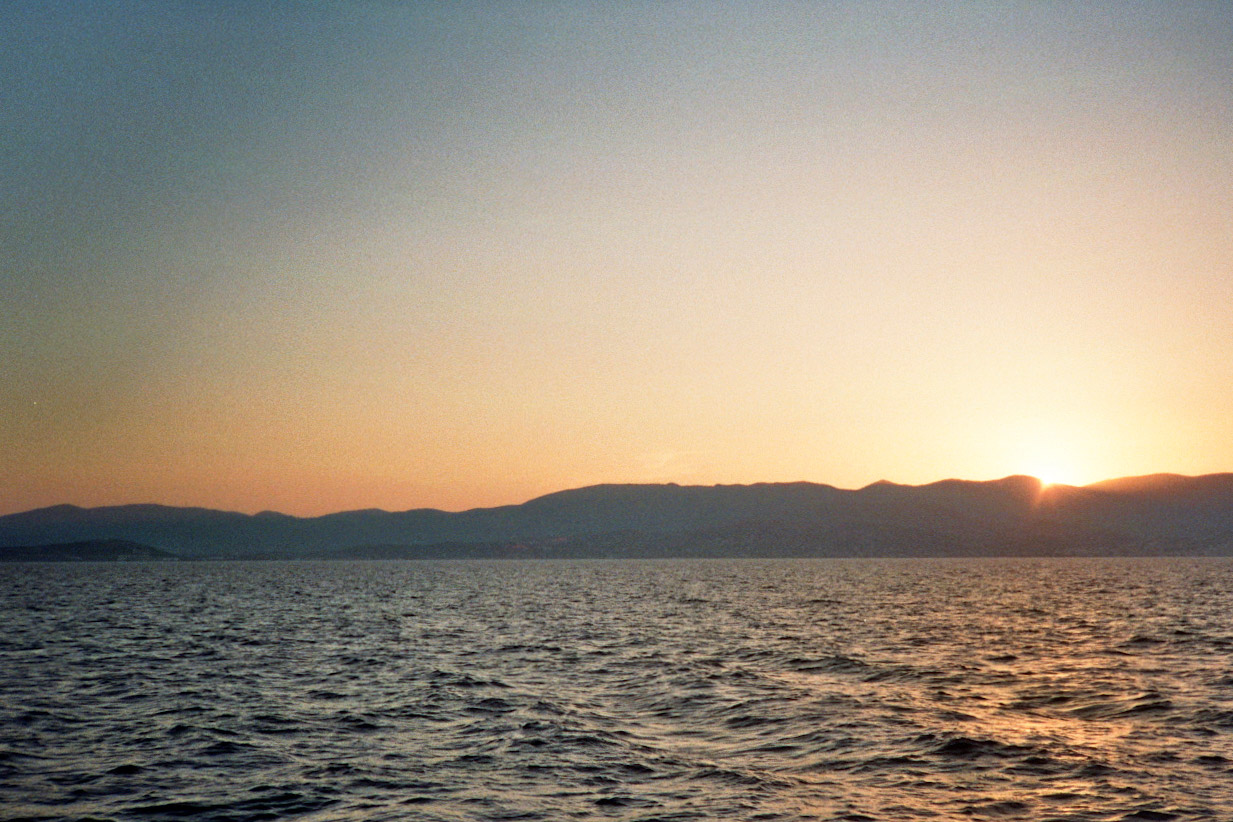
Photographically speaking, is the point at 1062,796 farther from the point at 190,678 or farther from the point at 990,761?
the point at 190,678

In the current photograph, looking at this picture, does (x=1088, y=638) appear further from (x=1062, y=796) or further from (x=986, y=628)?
(x=1062, y=796)

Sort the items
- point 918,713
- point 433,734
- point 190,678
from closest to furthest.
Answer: point 433,734, point 918,713, point 190,678

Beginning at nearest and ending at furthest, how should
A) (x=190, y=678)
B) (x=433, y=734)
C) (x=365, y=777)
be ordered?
(x=365, y=777), (x=433, y=734), (x=190, y=678)

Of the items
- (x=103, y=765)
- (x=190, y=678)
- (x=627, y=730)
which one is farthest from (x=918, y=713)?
(x=190, y=678)

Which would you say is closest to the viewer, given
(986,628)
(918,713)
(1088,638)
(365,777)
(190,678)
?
(365,777)

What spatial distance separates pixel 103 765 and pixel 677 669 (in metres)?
22.9

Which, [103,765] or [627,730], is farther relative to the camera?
[627,730]

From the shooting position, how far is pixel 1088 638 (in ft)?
174

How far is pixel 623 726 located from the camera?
2756 cm

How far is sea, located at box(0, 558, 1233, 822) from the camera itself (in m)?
19.4

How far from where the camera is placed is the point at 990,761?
2256cm

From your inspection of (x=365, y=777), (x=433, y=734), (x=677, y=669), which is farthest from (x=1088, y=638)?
(x=365, y=777)

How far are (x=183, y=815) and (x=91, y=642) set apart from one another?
4138 cm

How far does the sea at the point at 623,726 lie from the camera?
19.4 metres
